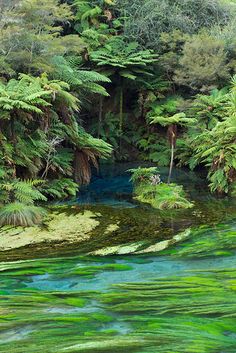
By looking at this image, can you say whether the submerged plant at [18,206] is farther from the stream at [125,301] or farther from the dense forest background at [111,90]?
the stream at [125,301]

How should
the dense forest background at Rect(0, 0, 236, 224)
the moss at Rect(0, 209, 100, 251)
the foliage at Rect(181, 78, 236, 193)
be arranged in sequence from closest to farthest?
the moss at Rect(0, 209, 100, 251), the dense forest background at Rect(0, 0, 236, 224), the foliage at Rect(181, 78, 236, 193)

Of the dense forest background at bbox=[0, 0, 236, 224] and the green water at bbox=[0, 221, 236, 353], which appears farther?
the dense forest background at bbox=[0, 0, 236, 224]

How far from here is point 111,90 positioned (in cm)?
1833

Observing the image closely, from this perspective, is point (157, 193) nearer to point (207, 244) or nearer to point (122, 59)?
point (207, 244)

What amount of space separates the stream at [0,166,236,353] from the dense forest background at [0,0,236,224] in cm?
252

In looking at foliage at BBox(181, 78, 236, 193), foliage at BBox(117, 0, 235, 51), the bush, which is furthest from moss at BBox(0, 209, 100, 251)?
foliage at BBox(117, 0, 235, 51)

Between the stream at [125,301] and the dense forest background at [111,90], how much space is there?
2.52 meters

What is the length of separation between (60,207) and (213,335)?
20.9ft

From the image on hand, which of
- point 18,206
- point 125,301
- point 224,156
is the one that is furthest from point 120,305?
point 224,156

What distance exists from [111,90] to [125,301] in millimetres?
15657

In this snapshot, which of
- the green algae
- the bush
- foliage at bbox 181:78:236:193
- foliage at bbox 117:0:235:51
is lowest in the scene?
the green algae

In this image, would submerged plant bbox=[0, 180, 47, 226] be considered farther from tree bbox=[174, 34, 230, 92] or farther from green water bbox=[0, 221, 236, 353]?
tree bbox=[174, 34, 230, 92]

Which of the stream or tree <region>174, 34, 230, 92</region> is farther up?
tree <region>174, 34, 230, 92</region>

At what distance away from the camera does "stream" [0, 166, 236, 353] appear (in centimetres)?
245
